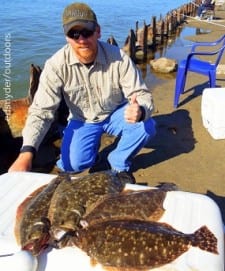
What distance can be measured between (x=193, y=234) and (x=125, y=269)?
1.57ft

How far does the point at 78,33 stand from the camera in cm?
368

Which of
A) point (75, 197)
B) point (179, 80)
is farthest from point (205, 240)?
point (179, 80)

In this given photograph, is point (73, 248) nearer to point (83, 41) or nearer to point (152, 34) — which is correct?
point (83, 41)

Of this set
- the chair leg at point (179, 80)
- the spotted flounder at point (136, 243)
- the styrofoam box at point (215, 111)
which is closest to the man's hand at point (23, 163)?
the spotted flounder at point (136, 243)

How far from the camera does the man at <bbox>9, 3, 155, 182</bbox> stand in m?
3.67

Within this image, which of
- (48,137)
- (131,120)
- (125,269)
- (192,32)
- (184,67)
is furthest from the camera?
(192,32)

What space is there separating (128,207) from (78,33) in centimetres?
193

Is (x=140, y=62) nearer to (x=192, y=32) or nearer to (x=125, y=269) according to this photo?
(x=192, y=32)

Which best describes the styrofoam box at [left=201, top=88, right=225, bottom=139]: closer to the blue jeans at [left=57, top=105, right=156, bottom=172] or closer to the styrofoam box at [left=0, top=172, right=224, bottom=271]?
the blue jeans at [left=57, top=105, right=156, bottom=172]

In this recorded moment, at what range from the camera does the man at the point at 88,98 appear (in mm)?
3666

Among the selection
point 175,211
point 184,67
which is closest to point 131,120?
point 175,211

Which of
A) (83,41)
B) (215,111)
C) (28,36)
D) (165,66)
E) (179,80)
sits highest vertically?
(83,41)

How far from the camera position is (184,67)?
7250 mm

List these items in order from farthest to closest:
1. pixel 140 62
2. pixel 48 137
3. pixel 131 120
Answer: pixel 140 62 → pixel 48 137 → pixel 131 120
